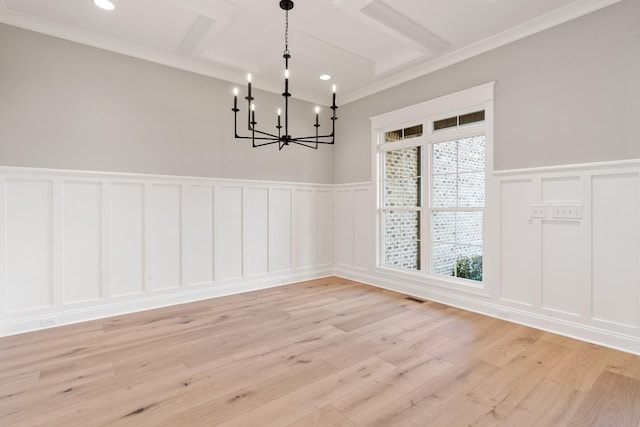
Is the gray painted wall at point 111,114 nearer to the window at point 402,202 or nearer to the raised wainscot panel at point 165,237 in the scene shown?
the raised wainscot panel at point 165,237

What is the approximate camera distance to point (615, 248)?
2576mm

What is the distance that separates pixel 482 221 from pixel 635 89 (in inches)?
62.9

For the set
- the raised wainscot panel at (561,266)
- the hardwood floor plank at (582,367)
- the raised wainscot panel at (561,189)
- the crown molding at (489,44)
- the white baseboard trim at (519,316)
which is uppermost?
the crown molding at (489,44)

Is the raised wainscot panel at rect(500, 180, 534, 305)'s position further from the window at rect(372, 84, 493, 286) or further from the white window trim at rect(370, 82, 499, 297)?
the window at rect(372, 84, 493, 286)

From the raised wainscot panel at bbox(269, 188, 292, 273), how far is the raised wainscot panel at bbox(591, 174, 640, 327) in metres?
3.45

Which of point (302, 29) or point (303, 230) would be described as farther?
point (303, 230)

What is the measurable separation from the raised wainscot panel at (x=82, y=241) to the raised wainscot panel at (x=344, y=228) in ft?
10.5

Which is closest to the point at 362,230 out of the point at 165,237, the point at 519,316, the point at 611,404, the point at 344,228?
the point at 344,228

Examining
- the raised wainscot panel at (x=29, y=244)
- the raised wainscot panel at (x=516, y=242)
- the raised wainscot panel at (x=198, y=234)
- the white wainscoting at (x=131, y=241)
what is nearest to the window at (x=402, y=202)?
the raised wainscot panel at (x=516, y=242)

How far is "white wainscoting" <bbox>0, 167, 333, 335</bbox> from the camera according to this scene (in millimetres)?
2928

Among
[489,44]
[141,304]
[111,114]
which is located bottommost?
[141,304]

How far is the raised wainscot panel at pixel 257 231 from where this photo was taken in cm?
429

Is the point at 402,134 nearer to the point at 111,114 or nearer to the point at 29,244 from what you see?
the point at 111,114

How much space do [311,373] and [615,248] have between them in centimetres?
265
